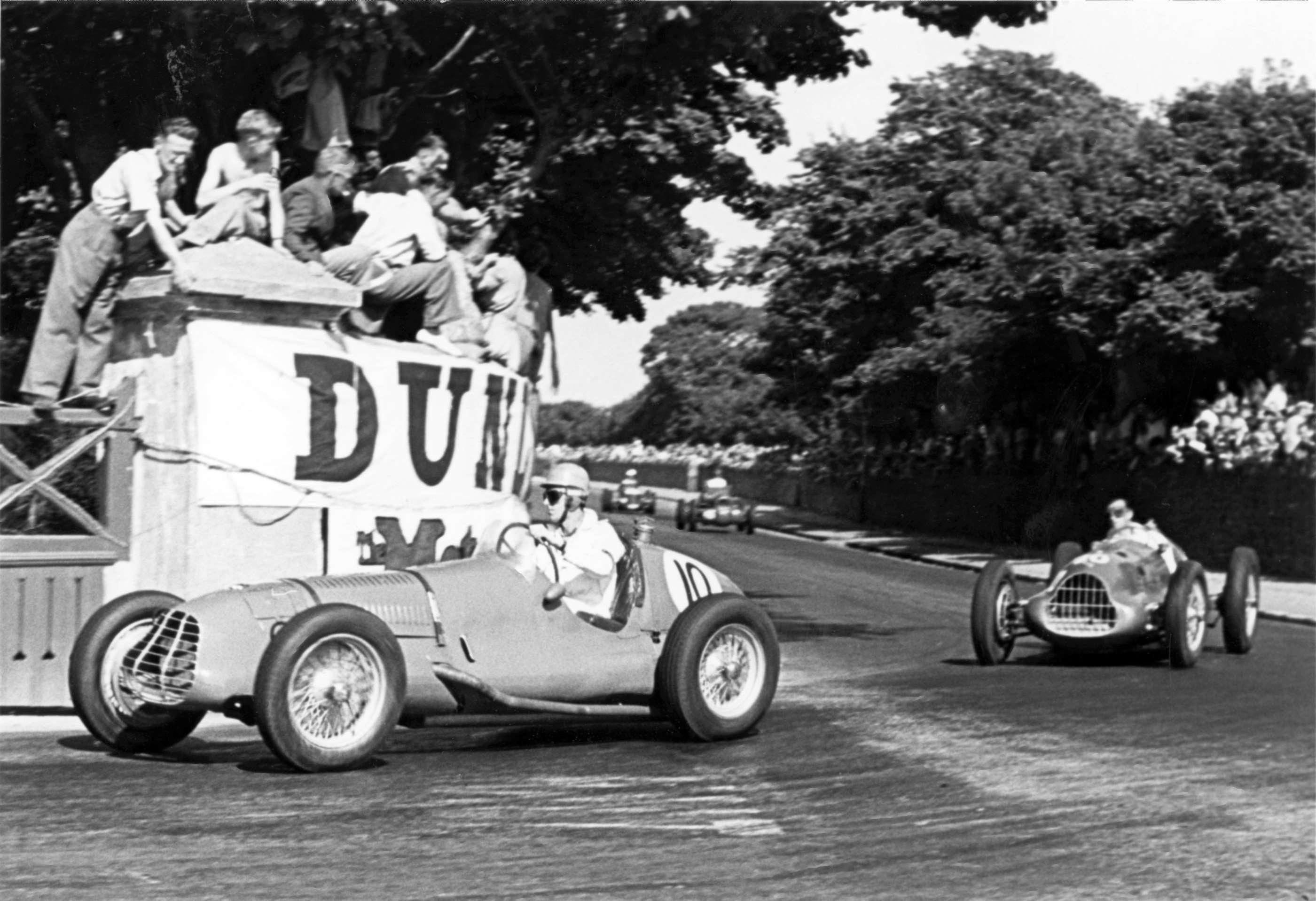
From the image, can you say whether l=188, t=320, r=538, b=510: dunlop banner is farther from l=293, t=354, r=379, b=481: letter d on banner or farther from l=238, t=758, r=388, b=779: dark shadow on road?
l=238, t=758, r=388, b=779: dark shadow on road

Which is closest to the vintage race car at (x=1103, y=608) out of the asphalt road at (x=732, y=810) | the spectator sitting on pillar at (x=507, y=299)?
the asphalt road at (x=732, y=810)

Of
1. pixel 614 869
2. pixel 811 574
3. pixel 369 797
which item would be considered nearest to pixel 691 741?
pixel 369 797

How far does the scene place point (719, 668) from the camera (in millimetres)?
9414

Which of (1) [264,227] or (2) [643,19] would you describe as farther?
(2) [643,19]

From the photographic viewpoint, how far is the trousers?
1144cm

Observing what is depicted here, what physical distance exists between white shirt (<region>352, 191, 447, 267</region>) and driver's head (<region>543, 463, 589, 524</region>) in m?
4.90

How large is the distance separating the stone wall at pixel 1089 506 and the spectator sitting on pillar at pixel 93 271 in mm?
9260

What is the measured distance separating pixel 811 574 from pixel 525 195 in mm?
11877

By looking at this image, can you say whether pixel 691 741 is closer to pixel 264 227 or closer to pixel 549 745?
pixel 549 745

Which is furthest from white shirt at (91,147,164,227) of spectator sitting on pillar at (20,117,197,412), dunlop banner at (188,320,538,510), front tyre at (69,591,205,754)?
front tyre at (69,591,205,754)

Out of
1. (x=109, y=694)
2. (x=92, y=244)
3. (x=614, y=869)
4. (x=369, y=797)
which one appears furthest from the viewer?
(x=92, y=244)

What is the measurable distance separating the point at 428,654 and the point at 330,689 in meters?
0.63

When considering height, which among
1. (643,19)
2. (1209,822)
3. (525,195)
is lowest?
(1209,822)

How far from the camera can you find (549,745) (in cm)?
929
